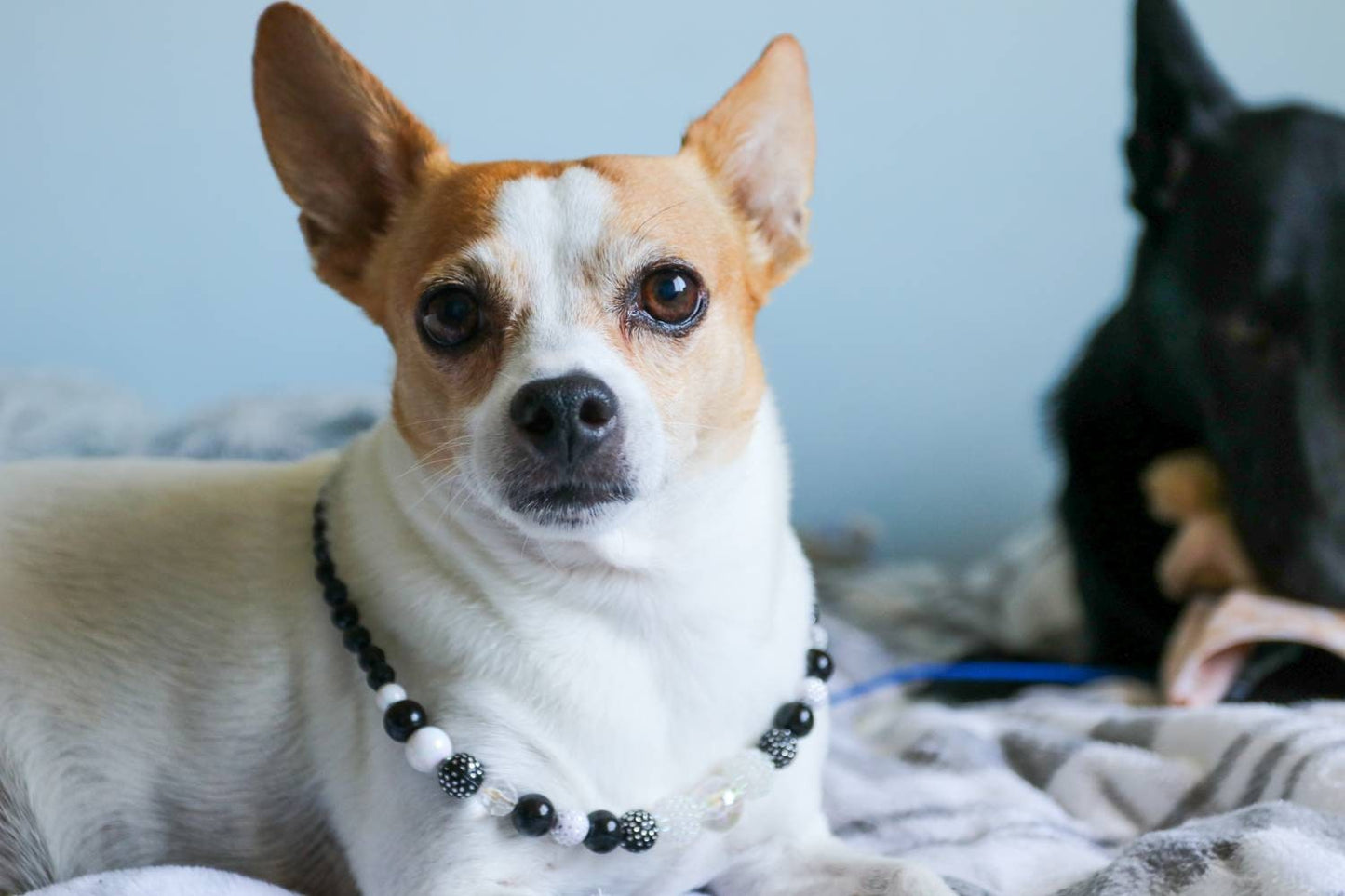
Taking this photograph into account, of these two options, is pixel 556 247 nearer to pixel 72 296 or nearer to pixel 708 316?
pixel 708 316

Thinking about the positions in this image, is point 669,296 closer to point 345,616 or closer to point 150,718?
point 345,616

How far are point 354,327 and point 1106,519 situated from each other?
4.55 feet

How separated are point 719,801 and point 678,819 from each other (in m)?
0.05

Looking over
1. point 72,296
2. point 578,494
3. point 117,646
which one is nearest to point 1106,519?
point 578,494

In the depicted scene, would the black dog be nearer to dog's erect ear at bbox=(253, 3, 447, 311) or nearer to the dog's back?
dog's erect ear at bbox=(253, 3, 447, 311)

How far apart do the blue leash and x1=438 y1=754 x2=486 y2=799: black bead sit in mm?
903

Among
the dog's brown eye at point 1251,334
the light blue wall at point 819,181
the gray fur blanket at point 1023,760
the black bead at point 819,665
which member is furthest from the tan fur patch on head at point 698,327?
the light blue wall at point 819,181

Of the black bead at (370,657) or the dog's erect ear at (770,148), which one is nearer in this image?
the black bead at (370,657)

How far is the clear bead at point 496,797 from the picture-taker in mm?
1046

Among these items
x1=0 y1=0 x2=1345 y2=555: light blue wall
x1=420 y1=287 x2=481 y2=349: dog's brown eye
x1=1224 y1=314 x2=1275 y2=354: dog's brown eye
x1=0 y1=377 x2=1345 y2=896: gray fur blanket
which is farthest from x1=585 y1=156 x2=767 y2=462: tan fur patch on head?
x1=0 y1=0 x2=1345 y2=555: light blue wall

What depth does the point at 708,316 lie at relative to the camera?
1195mm

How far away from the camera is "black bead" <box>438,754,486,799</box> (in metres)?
1.03

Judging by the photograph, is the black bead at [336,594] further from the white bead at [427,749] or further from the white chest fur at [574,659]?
the white bead at [427,749]

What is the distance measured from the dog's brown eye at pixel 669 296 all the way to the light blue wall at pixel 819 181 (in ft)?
3.50
